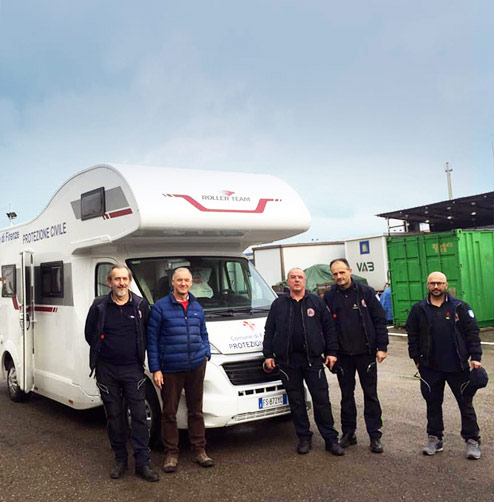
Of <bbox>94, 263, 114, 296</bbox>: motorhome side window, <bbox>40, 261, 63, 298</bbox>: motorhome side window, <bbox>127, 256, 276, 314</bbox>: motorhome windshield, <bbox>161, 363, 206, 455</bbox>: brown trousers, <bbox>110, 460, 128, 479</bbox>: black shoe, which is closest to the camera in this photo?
<bbox>110, 460, 128, 479</bbox>: black shoe

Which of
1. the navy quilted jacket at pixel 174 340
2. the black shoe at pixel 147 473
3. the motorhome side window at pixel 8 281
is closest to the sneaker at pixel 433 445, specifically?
the navy quilted jacket at pixel 174 340

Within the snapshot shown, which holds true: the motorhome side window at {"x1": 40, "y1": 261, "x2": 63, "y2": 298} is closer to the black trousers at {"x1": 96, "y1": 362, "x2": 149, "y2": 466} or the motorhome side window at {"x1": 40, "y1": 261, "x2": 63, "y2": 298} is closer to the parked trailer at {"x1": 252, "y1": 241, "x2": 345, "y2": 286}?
the black trousers at {"x1": 96, "y1": 362, "x2": 149, "y2": 466}

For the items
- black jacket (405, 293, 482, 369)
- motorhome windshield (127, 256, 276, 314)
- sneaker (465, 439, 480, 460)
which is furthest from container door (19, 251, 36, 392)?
sneaker (465, 439, 480, 460)

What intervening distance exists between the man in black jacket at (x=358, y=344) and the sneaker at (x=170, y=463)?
5.31ft

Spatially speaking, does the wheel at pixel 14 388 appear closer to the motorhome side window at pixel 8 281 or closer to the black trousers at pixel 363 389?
the motorhome side window at pixel 8 281

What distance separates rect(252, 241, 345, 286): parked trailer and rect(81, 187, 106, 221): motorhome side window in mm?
19678

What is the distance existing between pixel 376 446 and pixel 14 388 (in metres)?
5.42

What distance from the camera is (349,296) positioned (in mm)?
5512

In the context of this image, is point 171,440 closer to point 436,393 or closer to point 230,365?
point 230,365

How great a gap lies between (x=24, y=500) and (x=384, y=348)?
3399mm

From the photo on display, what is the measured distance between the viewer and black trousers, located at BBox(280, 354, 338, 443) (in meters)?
5.29

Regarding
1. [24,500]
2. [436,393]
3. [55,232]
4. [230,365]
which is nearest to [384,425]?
[436,393]

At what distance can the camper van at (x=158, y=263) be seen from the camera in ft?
17.6

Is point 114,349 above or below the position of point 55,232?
below
